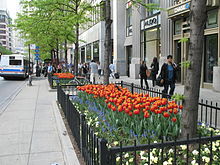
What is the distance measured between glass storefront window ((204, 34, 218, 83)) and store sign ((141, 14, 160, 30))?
6164 mm

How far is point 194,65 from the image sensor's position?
11.3 ft

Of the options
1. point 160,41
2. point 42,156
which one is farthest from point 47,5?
point 42,156

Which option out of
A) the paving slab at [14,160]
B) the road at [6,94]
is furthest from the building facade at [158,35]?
the road at [6,94]

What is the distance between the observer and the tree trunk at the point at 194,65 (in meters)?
3.37

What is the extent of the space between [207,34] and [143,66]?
3.94m

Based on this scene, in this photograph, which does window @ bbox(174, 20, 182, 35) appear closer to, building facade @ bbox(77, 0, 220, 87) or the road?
building facade @ bbox(77, 0, 220, 87)

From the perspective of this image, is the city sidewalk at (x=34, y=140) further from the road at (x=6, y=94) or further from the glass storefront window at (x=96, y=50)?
the glass storefront window at (x=96, y=50)

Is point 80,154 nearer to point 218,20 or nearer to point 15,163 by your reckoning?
point 15,163

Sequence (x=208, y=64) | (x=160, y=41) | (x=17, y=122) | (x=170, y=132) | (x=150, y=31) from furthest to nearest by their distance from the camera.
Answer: (x=150, y=31), (x=160, y=41), (x=208, y=64), (x=17, y=122), (x=170, y=132)

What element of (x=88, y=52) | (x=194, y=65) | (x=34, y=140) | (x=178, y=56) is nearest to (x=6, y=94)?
(x=34, y=140)

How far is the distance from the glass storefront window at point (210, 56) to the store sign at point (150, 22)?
243 inches

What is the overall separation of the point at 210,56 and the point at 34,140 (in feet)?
38.8

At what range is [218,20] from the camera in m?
13.9

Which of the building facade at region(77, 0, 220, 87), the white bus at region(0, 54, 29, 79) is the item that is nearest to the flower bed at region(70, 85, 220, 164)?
the building facade at region(77, 0, 220, 87)
